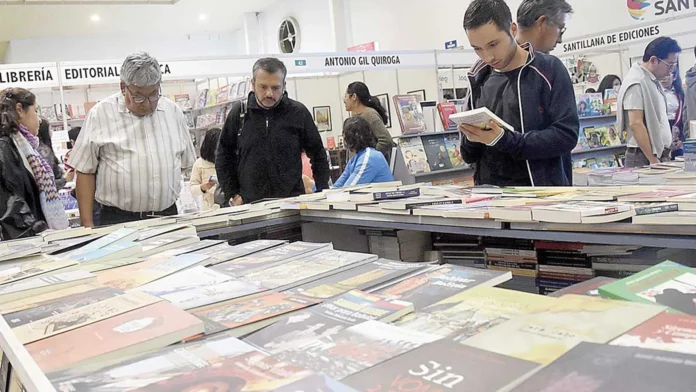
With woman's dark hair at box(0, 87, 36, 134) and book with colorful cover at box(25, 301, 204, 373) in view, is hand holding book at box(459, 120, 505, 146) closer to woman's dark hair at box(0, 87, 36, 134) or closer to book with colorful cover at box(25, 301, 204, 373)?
book with colorful cover at box(25, 301, 204, 373)

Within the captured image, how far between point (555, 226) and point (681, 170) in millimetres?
1889

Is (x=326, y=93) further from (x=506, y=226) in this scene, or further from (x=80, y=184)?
(x=506, y=226)

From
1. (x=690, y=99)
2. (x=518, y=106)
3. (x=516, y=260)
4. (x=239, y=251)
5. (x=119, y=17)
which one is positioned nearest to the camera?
(x=239, y=251)

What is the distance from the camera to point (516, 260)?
201cm

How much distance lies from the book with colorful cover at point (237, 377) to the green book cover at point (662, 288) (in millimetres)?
555

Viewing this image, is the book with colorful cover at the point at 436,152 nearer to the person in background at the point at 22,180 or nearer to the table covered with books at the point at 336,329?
the person in background at the point at 22,180

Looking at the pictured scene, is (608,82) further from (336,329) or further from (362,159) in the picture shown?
(336,329)

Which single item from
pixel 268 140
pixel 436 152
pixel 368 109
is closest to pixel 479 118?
pixel 268 140

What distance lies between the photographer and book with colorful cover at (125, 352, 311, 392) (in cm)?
74

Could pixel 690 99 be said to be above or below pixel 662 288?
above

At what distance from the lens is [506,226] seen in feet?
5.61

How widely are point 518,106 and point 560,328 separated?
1678 mm

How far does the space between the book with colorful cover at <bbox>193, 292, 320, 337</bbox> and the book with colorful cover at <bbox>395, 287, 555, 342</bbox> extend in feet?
0.73

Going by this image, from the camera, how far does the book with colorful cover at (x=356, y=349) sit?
0.81 meters
